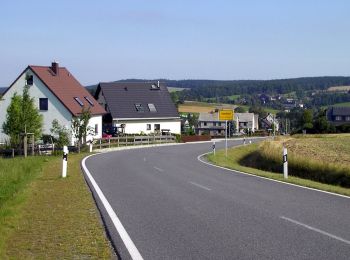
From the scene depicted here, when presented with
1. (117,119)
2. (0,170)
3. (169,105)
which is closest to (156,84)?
(169,105)

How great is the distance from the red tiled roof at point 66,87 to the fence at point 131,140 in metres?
3.61

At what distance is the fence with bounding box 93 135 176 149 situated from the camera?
46.5 metres

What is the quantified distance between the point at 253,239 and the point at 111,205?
4.91 meters

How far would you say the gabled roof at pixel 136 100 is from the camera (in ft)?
226

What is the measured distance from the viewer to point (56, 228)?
32.5ft

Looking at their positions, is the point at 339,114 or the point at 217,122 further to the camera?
the point at 217,122

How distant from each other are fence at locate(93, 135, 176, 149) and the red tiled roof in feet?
11.9

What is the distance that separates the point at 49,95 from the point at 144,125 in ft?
61.3


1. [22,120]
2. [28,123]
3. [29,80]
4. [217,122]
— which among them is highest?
[29,80]

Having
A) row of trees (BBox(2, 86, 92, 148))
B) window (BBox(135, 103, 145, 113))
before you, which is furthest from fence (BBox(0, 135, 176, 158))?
window (BBox(135, 103, 145, 113))

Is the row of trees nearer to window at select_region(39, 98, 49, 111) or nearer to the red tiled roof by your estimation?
the red tiled roof

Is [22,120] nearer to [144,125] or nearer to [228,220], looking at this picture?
[144,125]

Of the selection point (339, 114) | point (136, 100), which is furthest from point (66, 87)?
point (339, 114)

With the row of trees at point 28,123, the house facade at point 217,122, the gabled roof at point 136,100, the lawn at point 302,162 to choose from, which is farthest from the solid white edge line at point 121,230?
the house facade at point 217,122
